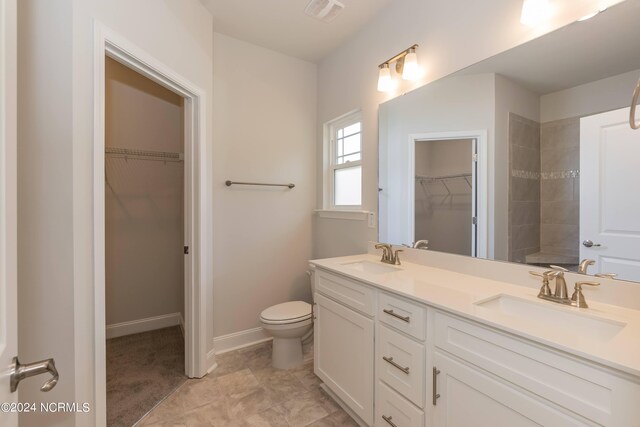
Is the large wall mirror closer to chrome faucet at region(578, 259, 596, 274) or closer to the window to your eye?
chrome faucet at region(578, 259, 596, 274)

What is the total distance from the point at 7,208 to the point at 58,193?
2.05 feet

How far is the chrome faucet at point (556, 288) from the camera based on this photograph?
1105 millimetres

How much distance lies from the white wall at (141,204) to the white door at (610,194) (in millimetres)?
3112

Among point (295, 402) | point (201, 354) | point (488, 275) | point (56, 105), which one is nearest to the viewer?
point (56, 105)

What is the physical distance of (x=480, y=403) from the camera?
0.99 m

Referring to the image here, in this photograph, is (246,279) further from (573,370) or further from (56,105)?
(573,370)

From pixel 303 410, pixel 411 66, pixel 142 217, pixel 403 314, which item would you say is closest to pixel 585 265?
pixel 403 314

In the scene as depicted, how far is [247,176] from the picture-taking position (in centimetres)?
254

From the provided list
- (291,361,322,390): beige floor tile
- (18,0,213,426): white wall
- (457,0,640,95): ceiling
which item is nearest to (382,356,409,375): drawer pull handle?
(291,361,322,390): beige floor tile

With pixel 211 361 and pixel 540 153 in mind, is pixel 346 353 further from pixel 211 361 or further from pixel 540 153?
pixel 540 153

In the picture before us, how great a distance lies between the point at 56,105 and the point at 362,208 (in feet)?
6.24

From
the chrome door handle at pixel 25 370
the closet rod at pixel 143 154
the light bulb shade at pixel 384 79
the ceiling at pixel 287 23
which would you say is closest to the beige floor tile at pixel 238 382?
the chrome door handle at pixel 25 370

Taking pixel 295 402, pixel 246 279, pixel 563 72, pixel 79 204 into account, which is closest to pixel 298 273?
pixel 246 279

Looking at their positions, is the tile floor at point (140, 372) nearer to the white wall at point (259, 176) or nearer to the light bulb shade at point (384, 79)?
the white wall at point (259, 176)
